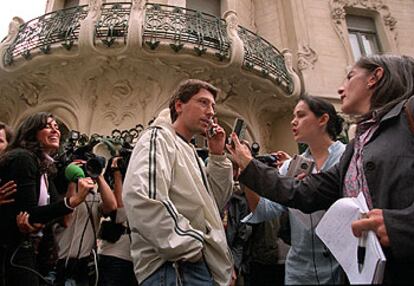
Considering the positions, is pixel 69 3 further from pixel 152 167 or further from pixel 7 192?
pixel 152 167

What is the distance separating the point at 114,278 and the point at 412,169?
7.55 feet

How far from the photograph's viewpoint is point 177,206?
6.07ft

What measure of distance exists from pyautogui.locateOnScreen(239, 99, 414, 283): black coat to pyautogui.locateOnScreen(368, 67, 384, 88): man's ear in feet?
0.96

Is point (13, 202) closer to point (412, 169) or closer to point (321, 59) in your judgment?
point (412, 169)

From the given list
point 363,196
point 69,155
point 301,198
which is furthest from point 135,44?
point 363,196

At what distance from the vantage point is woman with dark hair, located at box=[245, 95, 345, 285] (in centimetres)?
210

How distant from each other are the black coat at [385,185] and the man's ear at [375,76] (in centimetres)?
29

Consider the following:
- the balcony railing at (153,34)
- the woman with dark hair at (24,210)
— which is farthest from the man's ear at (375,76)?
the balcony railing at (153,34)

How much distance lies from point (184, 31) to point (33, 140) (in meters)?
4.38

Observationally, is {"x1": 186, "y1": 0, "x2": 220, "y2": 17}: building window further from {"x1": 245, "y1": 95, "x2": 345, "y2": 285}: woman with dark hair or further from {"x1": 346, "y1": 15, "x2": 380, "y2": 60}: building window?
{"x1": 245, "y1": 95, "x2": 345, "y2": 285}: woman with dark hair

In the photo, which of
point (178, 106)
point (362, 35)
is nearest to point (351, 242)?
point (178, 106)

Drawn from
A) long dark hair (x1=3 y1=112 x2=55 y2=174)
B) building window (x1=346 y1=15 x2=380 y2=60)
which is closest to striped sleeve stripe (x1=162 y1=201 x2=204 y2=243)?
long dark hair (x1=3 y1=112 x2=55 y2=174)

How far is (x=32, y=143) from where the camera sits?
100 inches

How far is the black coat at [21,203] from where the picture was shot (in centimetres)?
212
